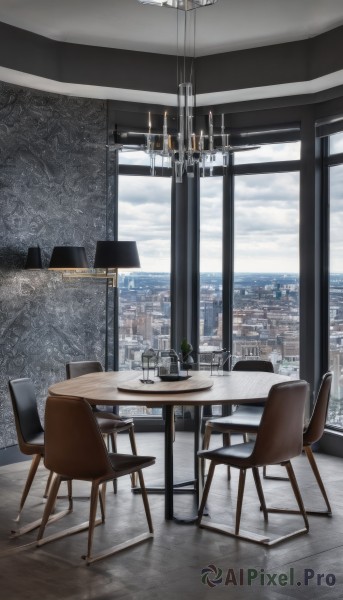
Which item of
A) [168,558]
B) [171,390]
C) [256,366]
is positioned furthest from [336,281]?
[168,558]

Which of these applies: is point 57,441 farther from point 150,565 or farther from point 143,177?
point 143,177

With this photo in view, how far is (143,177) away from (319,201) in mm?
1773

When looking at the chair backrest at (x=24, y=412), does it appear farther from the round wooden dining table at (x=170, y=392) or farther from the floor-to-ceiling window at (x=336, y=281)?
the floor-to-ceiling window at (x=336, y=281)

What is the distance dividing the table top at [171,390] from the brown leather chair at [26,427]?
0.58 feet

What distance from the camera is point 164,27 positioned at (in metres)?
6.27

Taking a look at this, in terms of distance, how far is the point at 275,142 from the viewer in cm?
730

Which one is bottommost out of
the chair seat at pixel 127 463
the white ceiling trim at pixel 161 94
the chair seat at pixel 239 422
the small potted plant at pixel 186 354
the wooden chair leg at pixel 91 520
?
the wooden chair leg at pixel 91 520

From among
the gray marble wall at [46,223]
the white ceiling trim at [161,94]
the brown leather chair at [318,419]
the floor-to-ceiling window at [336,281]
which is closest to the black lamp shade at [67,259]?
the gray marble wall at [46,223]

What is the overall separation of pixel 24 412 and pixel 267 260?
132 inches

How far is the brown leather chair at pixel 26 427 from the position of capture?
4691 mm

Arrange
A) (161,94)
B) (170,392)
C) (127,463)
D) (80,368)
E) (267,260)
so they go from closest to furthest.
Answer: (127,463)
(170,392)
(80,368)
(161,94)
(267,260)

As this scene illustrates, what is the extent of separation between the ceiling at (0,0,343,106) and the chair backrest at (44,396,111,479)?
10.6 ft

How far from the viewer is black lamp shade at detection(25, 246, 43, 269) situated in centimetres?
645

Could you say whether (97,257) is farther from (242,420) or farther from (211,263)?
(242,420)
